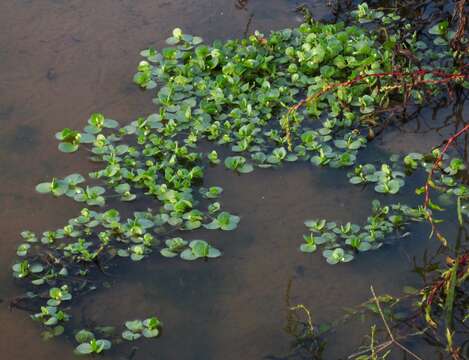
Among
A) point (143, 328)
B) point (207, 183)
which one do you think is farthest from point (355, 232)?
point (143, 328)

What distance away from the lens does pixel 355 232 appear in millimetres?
4082

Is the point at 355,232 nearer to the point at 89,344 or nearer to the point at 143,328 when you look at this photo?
the point at 143,328

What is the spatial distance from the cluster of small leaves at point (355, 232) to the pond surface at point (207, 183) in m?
0.05

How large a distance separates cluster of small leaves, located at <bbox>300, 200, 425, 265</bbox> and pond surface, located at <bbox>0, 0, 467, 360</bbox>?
5 centimetres

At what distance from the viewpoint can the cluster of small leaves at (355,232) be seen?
13.1 feet

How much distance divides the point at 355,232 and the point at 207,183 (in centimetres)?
83

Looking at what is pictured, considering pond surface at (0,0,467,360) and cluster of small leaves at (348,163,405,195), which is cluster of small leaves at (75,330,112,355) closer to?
pond surface at (0,0,467,360)

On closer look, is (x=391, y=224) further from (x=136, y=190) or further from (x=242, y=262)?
(x=136, y=190)

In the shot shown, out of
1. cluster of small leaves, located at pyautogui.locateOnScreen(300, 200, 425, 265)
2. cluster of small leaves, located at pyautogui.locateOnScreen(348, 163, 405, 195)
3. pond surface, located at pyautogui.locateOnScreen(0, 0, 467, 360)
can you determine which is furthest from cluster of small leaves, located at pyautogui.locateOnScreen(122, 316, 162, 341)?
cluster of small leaves, located at pyautogui.locateOnScreen(348, 163, 405, 195)

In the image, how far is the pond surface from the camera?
369 cm

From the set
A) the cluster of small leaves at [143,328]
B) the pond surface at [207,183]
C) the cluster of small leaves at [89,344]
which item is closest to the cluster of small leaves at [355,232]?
the pond surface at [207,183]

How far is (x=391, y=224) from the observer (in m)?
4.12

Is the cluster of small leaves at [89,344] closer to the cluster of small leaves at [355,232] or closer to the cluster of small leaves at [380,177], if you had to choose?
the cluster of small leaves at [355,232]

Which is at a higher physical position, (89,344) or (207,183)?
(207,183)
